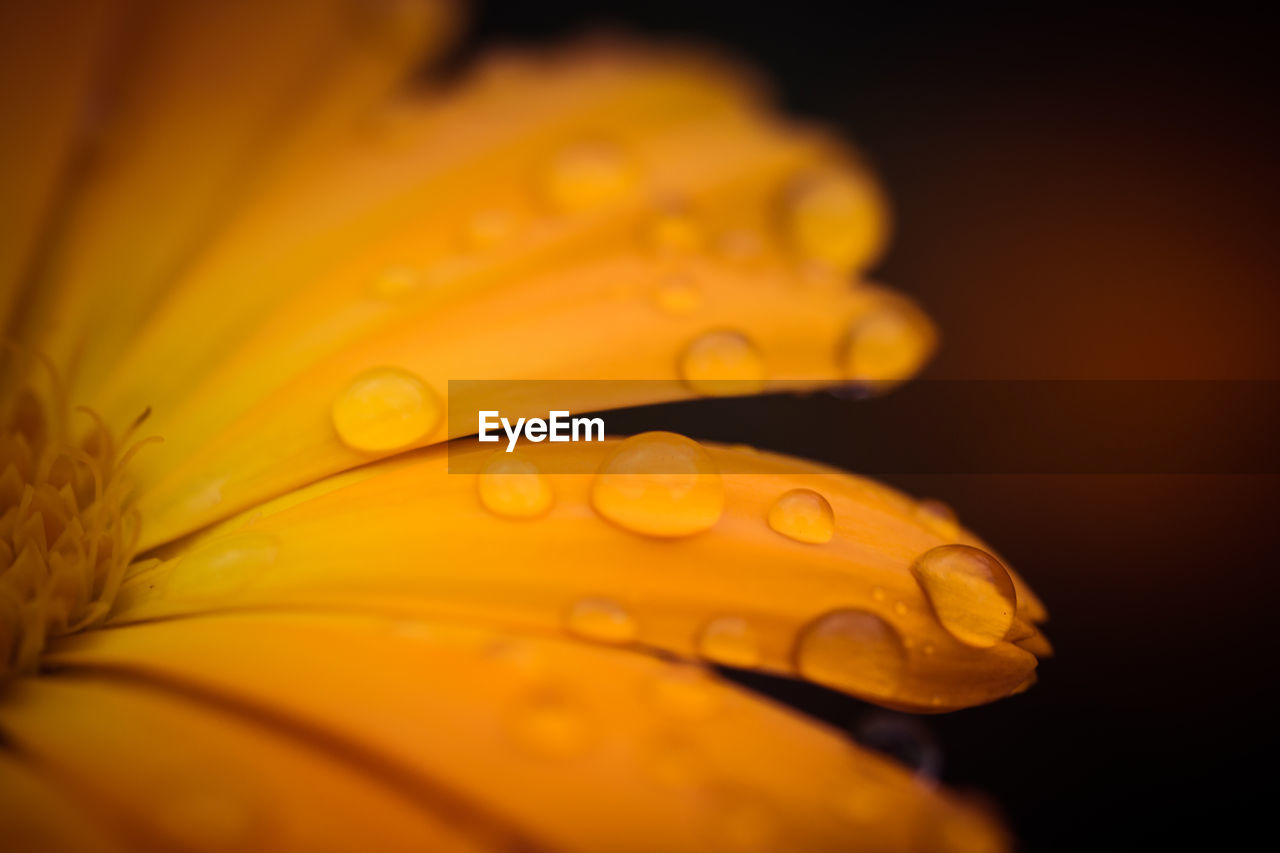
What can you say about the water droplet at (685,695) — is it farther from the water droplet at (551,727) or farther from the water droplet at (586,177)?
the water droplet at (586,177)

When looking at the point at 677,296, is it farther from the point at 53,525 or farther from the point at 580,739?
the point at 53,525

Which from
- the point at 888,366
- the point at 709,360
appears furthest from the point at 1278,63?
the point at 709,360

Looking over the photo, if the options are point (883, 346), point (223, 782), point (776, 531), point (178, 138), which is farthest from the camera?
point (178, 138)

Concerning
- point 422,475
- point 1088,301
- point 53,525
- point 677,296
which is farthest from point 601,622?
point 1088,301

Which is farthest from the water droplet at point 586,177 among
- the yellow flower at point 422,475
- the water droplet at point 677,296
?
the water droplet at point 677,296

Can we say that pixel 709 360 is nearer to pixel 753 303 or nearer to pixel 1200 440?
pixel 753 303

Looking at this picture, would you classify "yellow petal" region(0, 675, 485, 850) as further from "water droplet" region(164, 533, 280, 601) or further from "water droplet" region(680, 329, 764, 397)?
"water droplet" region(680, 329, 764, 397)
